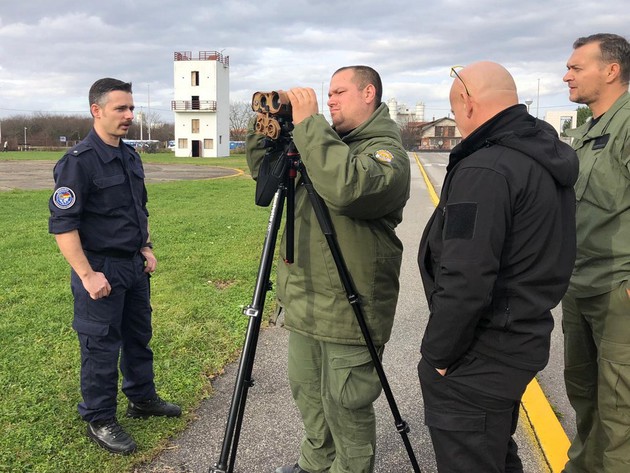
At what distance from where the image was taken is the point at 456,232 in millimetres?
1822

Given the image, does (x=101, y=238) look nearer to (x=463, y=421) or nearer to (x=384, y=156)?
(x=384, y=156)

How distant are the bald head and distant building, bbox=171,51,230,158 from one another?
6356 centimetres

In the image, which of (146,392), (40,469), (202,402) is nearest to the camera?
(40,469)

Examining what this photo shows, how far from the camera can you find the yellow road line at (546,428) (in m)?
3.19

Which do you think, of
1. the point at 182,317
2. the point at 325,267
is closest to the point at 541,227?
the point at 325,267

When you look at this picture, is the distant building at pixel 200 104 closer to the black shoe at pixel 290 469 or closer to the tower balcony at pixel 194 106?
the tower balcony at pixel 194 106

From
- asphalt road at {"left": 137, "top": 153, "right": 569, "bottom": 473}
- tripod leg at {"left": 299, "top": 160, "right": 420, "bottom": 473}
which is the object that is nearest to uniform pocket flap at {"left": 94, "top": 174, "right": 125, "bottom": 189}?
tripod leg at {"left": 299, "top": 160, "right": 420, "bottom": 473}

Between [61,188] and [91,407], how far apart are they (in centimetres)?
129

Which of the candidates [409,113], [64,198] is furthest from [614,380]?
[409,113]

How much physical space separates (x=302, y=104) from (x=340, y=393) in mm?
1332

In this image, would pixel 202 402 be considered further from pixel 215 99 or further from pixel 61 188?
pixel 215 99

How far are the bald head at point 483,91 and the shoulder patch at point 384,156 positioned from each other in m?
0.41

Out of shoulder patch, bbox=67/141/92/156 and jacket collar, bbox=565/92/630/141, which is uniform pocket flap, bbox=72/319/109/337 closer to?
shoulder patch, bbox=67/141/92/156

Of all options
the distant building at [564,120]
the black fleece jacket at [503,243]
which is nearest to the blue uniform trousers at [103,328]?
the black fleece jacket at [503,243]
